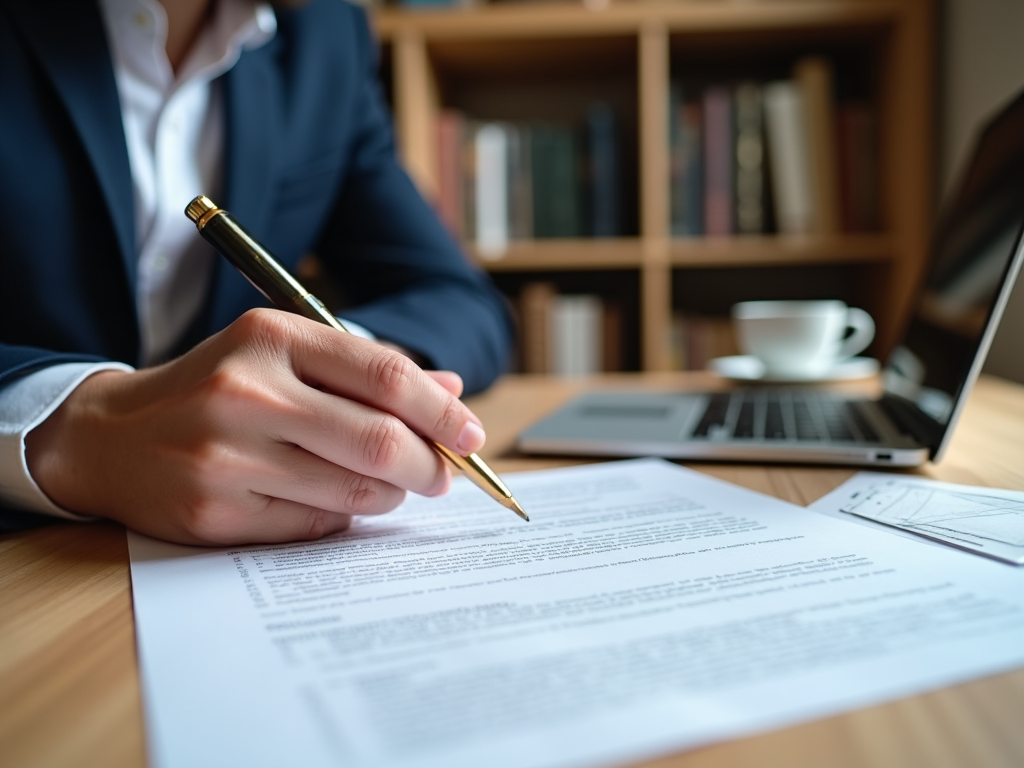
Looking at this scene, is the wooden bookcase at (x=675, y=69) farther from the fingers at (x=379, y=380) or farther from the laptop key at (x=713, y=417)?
the fingers at (x=379, y=380)

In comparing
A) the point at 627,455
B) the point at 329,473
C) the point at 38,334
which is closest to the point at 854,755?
the point at 329,473

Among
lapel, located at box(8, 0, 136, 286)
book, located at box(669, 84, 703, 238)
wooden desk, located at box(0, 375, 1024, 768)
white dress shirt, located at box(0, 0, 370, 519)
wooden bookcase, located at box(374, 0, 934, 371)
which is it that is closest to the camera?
wooden desk, located at box(0, 375, 1024, 768)

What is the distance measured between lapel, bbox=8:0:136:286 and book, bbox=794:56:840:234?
4.08ft

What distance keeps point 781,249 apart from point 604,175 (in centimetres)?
38

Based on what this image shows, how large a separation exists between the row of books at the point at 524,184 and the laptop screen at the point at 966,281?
0.79 metres

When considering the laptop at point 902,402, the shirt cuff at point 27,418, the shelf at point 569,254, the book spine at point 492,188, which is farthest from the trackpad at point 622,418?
the book spine at point 492,188

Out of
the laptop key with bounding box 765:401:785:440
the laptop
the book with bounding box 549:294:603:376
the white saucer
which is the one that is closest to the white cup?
the white saucer

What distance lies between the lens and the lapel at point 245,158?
2.58 ft

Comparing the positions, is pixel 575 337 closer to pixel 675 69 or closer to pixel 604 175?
pixel 604 175

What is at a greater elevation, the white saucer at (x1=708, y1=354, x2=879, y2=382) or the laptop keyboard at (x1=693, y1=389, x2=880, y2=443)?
the laptop keyboard at (x1=693, y1=389, x2=880, y2=443)

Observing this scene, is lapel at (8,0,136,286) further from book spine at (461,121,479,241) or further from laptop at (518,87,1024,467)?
book spine at (461,121,479,241)

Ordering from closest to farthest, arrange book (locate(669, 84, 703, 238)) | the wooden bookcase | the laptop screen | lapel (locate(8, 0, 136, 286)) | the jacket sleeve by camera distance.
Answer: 1. the laptop screen
2. lapel (locate(8, 0, 136, 286))
3. the jacket sleeve
4. the wooden bookcase
5. book (locate(669, 84, 703, 238))

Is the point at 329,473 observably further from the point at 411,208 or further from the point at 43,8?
the point at 411,208

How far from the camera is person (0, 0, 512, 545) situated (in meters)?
0.38
